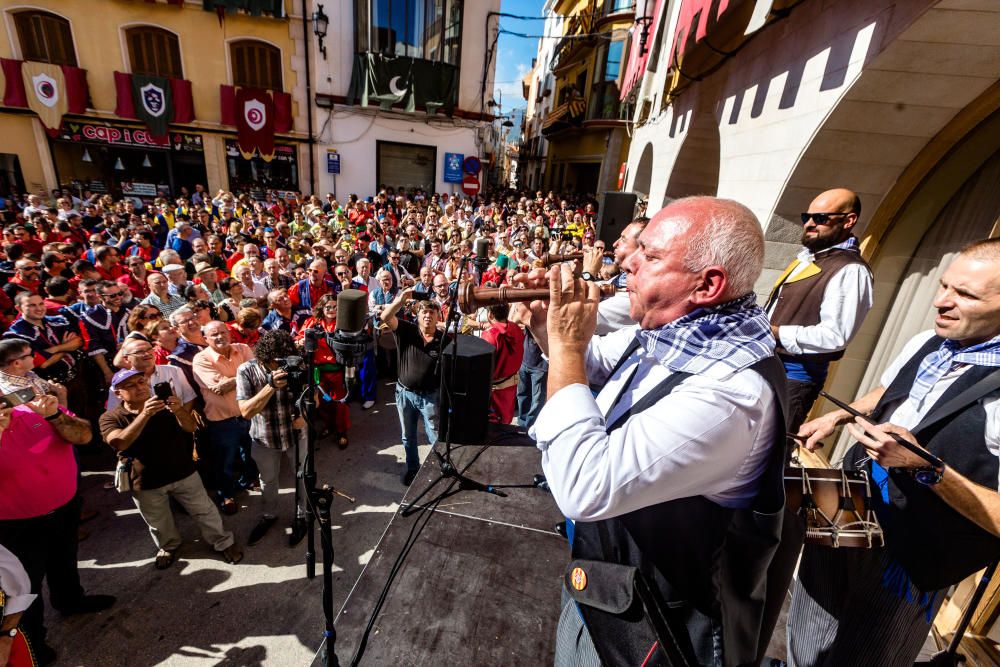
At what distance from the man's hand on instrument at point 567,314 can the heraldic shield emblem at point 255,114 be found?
18.8m

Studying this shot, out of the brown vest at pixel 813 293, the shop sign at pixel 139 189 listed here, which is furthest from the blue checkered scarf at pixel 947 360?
the shop sign at pixel 139 189

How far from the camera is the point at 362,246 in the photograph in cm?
914

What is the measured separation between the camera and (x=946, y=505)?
1683mm

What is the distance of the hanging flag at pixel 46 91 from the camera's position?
14281mm

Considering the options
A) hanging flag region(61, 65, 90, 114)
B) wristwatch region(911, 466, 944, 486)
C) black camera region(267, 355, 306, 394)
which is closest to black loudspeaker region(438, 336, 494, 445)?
black camera region(267, 355, 306, 394)

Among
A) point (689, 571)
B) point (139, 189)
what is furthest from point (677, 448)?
point (139, 189)

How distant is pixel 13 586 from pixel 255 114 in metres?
18.1

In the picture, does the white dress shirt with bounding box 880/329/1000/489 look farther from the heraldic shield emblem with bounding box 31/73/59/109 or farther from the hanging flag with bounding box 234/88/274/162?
the heraldic shield emblem with bounding box 31/73/59/109

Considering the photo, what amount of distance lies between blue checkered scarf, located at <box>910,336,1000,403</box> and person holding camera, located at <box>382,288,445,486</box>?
3328 mm

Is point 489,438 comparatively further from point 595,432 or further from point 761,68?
point 761,68

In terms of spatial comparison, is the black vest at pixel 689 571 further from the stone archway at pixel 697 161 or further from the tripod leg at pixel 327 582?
the stone archway at pixel 697 161

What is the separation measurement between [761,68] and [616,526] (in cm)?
582

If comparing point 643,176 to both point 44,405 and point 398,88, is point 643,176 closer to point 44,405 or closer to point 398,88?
point 398,88

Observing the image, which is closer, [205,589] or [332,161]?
[205,589]
